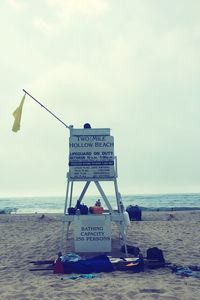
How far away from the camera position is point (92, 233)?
41.7ft

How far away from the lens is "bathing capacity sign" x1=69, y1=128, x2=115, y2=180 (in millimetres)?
12969

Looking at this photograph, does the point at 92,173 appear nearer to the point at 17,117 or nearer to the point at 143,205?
the point at 17,117

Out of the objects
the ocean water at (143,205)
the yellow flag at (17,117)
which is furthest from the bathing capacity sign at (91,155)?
the ocean water at (143,205)

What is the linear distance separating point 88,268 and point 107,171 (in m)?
3.75

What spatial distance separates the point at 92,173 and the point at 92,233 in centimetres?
214

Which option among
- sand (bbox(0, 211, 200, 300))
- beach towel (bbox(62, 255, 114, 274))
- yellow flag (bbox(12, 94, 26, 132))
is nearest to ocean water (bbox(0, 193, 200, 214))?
sand (bbox(0, 211, 200, 300))

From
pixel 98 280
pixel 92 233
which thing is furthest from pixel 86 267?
pixel 92 233

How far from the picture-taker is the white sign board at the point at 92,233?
12.6 metres

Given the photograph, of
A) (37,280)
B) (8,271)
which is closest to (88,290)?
(37,280)

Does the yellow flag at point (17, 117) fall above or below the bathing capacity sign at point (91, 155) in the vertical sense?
above

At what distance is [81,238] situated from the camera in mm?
12680

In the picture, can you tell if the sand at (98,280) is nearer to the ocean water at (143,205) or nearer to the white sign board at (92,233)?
the white sign board at (92,233)

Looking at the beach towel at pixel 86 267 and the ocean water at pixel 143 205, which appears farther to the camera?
the ocean water at pixel 143 205

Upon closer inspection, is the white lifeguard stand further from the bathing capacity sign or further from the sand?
the sand
